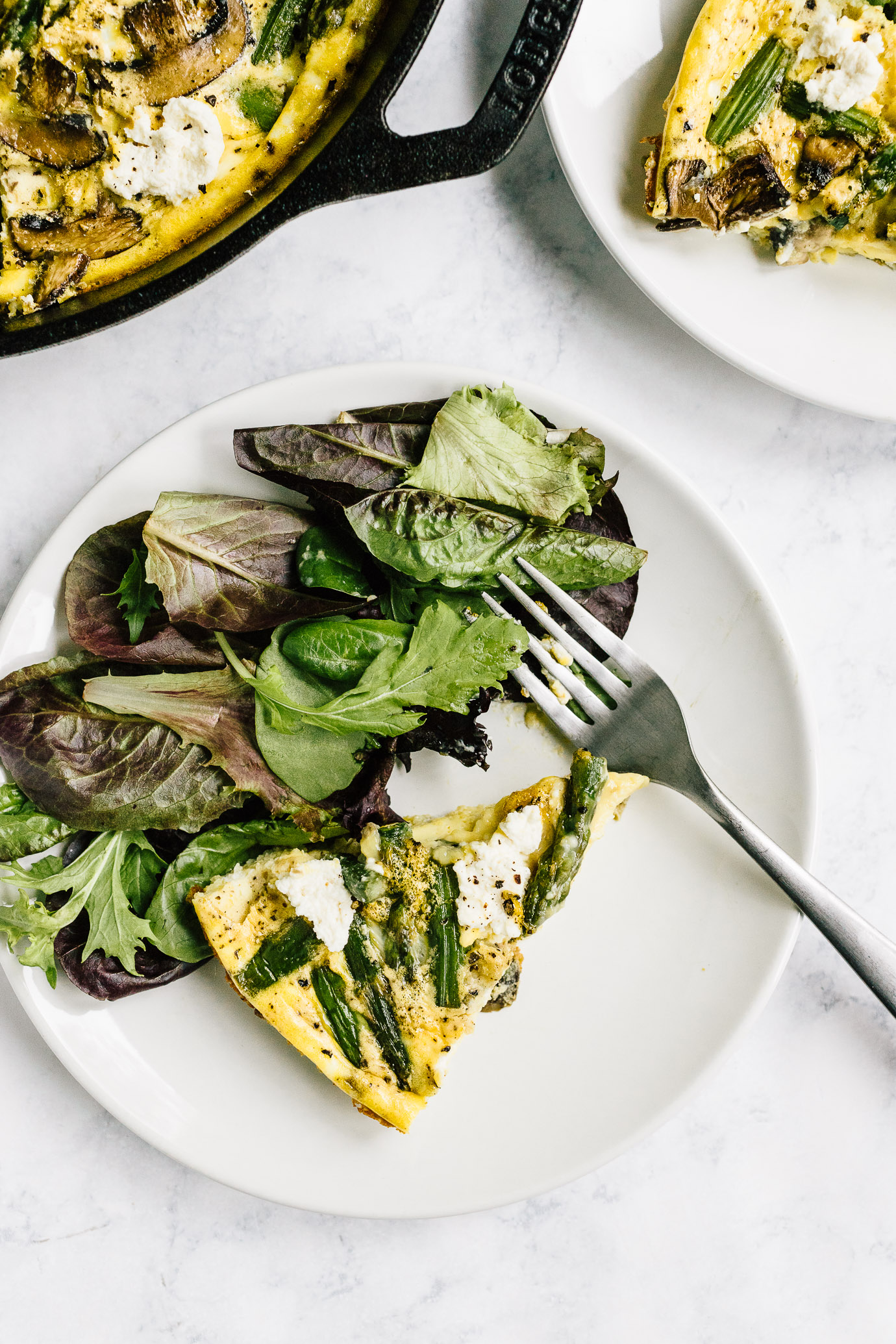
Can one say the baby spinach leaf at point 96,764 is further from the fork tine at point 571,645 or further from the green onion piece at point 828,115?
the green onion piece at point 828,115

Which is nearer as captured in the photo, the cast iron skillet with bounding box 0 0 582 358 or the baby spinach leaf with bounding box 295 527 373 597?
the cast iron skillet with bounding box 0 0 582 358

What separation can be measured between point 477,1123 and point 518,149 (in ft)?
6.61

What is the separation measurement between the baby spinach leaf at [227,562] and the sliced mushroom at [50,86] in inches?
26.3

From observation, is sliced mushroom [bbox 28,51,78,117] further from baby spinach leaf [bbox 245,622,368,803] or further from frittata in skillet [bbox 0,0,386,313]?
baby spinach leaf [bbox 245,622,368,803]

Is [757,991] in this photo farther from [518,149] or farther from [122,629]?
[518,149]

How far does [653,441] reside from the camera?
205cm

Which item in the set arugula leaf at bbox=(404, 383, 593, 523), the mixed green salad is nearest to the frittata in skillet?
the mixed green salad

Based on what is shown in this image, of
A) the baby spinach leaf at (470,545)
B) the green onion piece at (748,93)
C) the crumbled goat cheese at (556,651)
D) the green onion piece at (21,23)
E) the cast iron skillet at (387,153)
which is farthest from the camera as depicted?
the crumbled goat cheese at (556,651)

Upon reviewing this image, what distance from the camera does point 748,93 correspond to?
1.79 metres

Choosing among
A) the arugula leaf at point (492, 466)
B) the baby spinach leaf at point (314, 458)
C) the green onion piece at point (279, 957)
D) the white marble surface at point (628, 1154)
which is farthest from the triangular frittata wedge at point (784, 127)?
the green onion piece at point (279, 957)

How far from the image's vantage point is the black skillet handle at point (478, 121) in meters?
1.46

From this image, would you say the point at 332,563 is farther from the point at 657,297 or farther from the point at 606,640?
the point at 657,297

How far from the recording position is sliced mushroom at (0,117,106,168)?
5.28ft

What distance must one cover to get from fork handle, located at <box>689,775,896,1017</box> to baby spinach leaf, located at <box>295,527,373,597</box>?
31.1 inches
